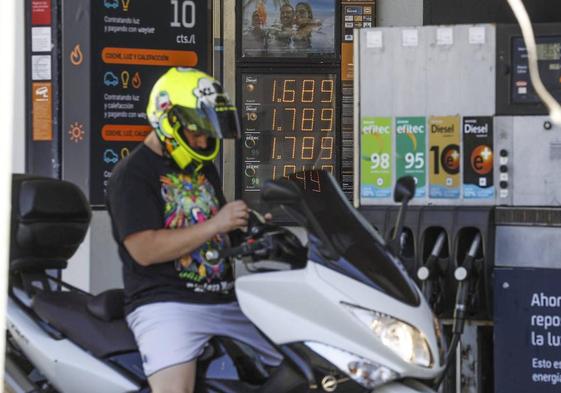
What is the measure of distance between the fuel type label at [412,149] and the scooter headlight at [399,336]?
2367 mm

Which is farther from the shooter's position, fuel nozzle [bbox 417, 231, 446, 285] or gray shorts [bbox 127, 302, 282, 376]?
fuel nozzle [bbox 417, 231, 446, 285]

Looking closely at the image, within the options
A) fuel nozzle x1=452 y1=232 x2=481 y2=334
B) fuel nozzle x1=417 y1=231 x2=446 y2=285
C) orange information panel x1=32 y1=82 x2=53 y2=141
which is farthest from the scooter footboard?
orange information panel x1=32 y1=82 x2=53 y2=141

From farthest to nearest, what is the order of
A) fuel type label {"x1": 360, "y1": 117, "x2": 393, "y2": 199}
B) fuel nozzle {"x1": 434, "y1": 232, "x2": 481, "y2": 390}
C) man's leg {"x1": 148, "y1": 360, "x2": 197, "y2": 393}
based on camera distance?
1. fuel type label {"x1": 360, "y1": 117, "x2": 393, "y2": 199}
2. fuel nozzle {"x1": 434, "y1": 232, "x2": 481, "y2": 390}
3. man's leg {"x1": 148, "y1": 360, "x2": 197, "y2": 393}

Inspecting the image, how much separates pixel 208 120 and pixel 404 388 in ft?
3.84

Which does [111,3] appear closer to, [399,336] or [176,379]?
[176,379]

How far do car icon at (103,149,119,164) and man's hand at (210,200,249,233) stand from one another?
4557 millimetres

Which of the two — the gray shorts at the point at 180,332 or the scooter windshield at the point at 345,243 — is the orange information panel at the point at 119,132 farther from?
the scooter windshield at the point at 345,243

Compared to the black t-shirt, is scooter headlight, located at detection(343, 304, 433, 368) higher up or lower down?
lower down

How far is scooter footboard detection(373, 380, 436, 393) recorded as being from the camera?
156 inches

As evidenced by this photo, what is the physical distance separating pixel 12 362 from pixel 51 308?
367 millimetres

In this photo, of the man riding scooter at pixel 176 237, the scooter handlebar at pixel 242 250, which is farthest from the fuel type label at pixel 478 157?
the scooter handlebar at pixel 242 250

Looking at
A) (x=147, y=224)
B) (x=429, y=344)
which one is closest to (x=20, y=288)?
(x=147, y=224)

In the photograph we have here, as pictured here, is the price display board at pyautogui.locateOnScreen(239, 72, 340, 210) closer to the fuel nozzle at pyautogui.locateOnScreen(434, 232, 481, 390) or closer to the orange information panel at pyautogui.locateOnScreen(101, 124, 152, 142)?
the orange information panel at pyautogui.locateOnScreen(101, 124, 152, 142)

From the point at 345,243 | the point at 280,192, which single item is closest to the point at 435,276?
the point at 345,243
